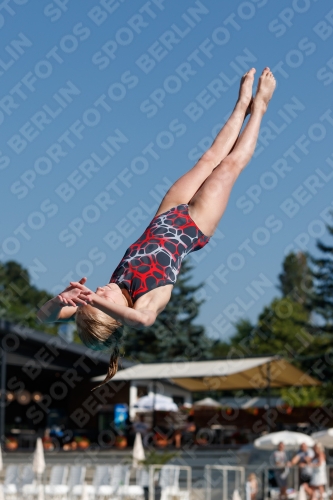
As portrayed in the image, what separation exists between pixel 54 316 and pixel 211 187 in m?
1.71

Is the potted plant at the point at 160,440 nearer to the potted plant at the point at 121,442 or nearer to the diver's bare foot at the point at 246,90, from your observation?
the potted plant at the point at 121,442

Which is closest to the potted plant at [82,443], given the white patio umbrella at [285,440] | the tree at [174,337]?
the white patio umbrella at [285,440]

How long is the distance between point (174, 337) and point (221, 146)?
116ft

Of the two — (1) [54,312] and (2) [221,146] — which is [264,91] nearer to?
(2) [221,146]

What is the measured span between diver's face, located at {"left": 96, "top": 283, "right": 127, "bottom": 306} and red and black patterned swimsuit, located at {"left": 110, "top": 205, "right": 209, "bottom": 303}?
0.11 meters

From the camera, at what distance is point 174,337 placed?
135 ft

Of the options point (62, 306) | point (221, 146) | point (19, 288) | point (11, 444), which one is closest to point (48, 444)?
point (11, 444)

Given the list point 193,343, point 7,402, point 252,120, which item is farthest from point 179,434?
point 193,343

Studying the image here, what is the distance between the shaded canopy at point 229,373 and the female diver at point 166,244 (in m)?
15.0

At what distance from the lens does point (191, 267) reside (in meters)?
42.8

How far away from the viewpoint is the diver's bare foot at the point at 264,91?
617 cm

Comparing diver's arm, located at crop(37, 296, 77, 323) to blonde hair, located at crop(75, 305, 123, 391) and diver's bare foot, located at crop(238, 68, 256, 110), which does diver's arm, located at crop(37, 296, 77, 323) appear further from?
diver's bare foot, located at crop(238, 68, 256, 110)

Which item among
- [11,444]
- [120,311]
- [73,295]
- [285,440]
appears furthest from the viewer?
[11,444]

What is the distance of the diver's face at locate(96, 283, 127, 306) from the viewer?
15.9ft
